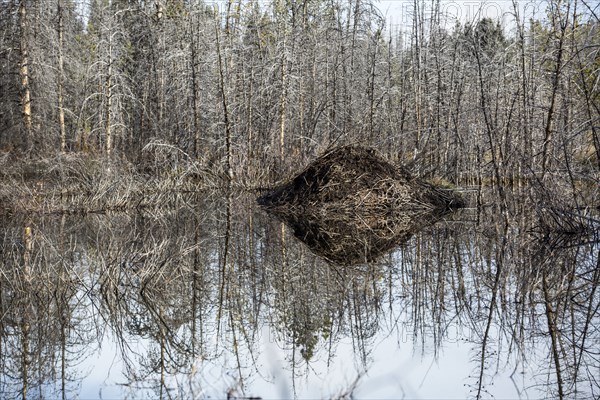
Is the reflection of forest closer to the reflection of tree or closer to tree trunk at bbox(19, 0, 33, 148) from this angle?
the reflection of tree

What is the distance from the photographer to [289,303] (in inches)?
207

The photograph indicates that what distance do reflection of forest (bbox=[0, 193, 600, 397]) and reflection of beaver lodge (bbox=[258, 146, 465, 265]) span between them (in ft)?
5.66

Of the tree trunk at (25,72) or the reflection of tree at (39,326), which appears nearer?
the reflection of tree at (39,326)

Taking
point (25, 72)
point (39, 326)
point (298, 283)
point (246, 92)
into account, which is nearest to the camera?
point (39, 326)

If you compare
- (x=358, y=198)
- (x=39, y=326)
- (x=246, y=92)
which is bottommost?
(x=39, y=326)

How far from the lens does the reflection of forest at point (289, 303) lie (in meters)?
3.75

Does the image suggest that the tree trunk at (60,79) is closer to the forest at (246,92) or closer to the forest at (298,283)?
the forest at (246,92)

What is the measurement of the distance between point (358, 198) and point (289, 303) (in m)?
6.92

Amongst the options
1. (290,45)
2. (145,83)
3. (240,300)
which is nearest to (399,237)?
(240,300)

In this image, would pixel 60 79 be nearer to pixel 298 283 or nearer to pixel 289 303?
pixel 298 283

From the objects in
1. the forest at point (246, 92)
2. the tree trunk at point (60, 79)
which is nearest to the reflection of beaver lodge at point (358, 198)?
the forest at point (246, 92)

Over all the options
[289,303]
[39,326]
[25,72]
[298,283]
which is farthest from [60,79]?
[289,303]

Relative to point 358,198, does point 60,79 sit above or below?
above

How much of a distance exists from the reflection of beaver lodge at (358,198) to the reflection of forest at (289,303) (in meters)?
1.72
